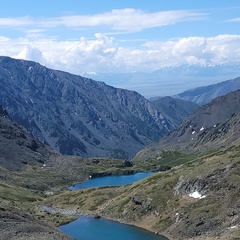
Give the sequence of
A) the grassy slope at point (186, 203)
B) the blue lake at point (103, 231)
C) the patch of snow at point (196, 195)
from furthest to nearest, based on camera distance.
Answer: the patch of snow at point (196, 195) < the blue lake at point (103, 231) < the grassy slope at point (186, 203)

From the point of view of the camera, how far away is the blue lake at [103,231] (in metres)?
150

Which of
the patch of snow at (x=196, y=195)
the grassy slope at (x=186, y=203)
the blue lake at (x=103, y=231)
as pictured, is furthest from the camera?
the patch of snow at (x=196, y=195)

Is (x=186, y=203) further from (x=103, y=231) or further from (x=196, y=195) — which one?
(x=103, y=231)

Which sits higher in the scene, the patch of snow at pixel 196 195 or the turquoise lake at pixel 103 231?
the patch of snow at pixel 196 195

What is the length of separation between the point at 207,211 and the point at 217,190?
13.1 m

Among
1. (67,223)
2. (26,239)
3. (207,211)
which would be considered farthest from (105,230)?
(26,239)

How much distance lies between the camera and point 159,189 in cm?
17700

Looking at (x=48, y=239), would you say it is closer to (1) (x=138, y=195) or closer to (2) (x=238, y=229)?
(2) (x=238, y=229)

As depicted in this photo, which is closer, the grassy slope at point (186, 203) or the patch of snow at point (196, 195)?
the grassy slope at point (186, 203)

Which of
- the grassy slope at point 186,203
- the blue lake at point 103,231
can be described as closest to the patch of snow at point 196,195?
the grassy slope at point 186,203

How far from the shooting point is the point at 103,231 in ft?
519

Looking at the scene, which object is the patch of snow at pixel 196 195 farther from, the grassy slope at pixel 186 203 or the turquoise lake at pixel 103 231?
the turquoise lake at pixel 103 231

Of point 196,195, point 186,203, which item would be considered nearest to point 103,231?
point 186,203

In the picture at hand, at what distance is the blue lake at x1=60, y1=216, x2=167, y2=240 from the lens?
149500 millimetres
